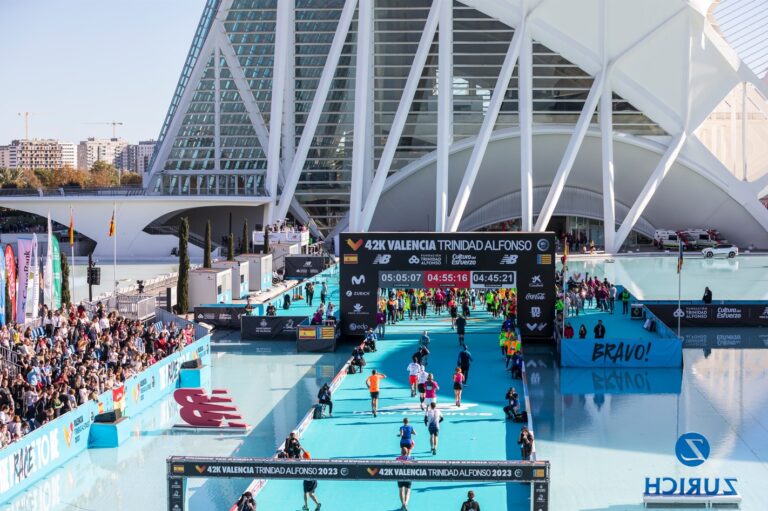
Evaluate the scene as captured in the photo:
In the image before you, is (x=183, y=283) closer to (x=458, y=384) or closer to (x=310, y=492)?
(x=458, y=384)

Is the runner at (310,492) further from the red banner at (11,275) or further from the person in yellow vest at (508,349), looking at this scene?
the red banner at (11,275)

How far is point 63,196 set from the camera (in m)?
56.0

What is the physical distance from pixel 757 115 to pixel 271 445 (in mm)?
46288

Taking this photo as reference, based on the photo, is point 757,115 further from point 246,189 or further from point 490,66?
point 246,189

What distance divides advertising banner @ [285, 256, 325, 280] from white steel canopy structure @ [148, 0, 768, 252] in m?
6.61

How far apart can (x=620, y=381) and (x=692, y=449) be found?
Answer: 9868mm

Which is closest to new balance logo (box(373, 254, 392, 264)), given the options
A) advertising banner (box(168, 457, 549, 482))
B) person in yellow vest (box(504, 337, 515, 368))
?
person in yellow vest (box(504, 337, 515, 368))

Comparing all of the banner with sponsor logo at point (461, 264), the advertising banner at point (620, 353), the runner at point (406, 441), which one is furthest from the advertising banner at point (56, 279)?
the runner at point (406, 441)

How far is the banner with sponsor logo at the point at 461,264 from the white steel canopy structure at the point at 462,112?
2288cm

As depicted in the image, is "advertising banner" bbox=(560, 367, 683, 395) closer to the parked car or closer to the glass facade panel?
the parked car

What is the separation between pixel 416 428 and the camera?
803 inches

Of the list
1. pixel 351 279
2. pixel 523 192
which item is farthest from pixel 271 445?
pixel 523 192

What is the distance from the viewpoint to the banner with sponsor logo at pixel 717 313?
3475cm

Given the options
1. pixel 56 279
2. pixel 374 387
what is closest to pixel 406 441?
pixel 374 387
